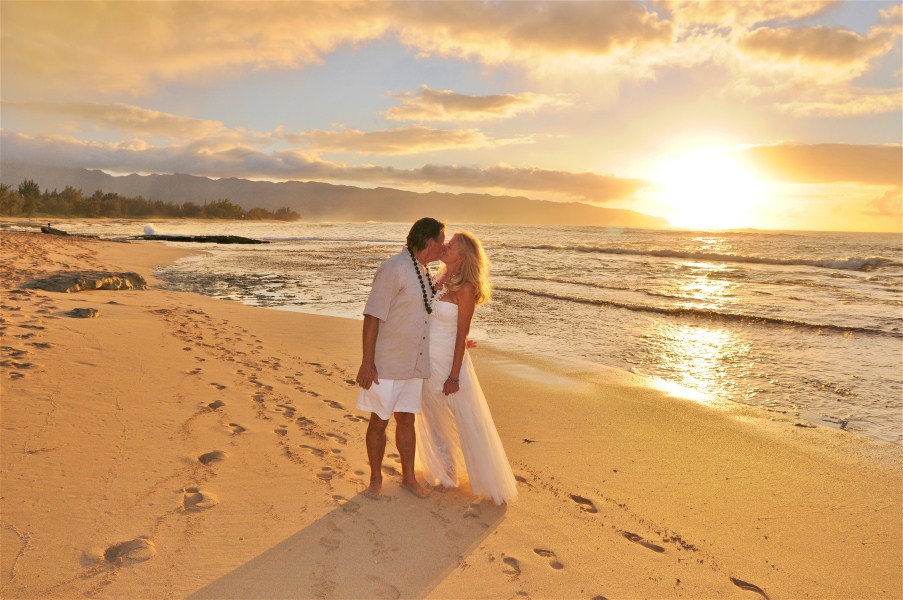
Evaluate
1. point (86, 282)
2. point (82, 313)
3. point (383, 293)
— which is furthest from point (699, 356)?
point (86, 282)

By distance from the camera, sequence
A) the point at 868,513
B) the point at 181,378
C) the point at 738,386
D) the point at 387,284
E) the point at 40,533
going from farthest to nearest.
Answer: the point at 738,386
the point at 181,378
the point at 868,513
the point at 387,284
the point at 40,533

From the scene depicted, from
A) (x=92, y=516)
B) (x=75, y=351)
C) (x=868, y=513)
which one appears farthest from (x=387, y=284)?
(x=75, y=351)

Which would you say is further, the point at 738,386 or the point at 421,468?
the point at 738,386

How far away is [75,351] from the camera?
22.8 feet

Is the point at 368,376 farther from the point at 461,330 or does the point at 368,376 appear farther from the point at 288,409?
the point at 288,409

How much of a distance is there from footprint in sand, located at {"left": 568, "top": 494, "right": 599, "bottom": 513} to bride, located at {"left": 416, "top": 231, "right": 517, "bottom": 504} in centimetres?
53

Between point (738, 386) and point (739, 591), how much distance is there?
556cm

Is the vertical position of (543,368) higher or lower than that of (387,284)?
lower

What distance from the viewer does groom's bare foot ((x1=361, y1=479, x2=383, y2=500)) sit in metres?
4.33

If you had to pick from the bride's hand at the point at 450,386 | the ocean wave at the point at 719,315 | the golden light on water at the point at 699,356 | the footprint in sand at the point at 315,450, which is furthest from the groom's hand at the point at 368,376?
the ocean wave at the point at 719,315

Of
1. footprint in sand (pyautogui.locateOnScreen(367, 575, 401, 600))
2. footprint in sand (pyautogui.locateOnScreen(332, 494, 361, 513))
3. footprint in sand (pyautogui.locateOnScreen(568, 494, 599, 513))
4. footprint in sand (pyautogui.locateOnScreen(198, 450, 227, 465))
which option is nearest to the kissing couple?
footprint in sand (pyautogui.locateOnScreen(332, 494, 361, 513))

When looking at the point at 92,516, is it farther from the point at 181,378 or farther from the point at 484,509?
the point at 181,378

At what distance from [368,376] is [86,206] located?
249ft

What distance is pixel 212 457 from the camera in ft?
15.1
